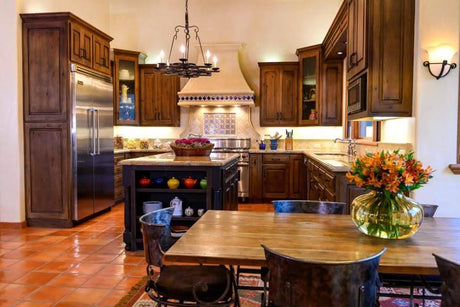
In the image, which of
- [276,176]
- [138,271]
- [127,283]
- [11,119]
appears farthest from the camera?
[276,176]

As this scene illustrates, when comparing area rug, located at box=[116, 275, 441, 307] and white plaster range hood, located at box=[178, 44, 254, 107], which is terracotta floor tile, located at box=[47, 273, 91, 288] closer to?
area rug, located at box=[116, 275, 441, 307]

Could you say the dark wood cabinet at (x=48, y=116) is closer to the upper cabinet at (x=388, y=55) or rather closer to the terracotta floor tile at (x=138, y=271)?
the terracotta floor tile at (x=138, y=271)

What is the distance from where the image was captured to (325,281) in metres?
1.26

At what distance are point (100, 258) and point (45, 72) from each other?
255cm

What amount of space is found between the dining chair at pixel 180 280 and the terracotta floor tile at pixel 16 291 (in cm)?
145

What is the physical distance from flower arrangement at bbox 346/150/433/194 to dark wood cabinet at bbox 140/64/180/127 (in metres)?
5.61

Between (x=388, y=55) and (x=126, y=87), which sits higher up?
(x=126, y=87)

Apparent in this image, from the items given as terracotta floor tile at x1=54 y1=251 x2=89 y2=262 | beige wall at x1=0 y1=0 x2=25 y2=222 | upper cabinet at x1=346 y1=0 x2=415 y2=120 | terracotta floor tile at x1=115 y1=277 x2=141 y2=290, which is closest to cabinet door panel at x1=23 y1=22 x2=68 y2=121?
beige wall at x1=0 y1=0 x2=25 y2=222

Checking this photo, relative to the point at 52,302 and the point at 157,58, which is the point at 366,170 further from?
the point at 157,58

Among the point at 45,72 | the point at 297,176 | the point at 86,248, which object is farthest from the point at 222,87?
the point at 86,248

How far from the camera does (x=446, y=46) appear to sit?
10.1 feet

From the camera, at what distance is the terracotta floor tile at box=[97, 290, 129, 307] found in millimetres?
2586

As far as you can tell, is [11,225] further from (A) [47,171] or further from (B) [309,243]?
(B) [309,243]

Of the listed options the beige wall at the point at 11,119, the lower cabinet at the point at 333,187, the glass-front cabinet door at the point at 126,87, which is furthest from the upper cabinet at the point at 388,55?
the glass-front cabinet door at the point at 126,87
